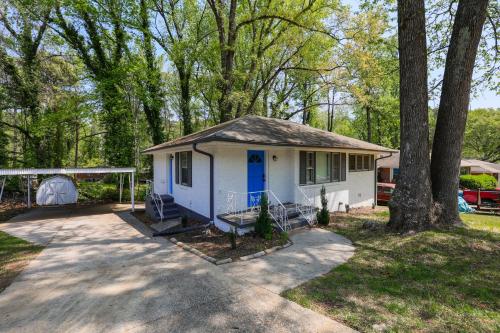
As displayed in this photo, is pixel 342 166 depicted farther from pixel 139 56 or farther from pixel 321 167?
pixel 139 56

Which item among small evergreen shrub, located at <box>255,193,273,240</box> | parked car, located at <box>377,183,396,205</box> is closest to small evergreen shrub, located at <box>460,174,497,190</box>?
parked car, located at <box>377,183,396,205</box>

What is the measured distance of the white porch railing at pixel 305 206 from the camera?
907 cm

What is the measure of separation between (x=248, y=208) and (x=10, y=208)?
1296cm

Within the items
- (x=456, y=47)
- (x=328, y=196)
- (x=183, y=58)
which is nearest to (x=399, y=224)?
(x=328, y=196)

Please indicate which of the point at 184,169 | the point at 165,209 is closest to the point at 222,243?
the point at 184,169

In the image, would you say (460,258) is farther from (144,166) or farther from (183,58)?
(144,166)

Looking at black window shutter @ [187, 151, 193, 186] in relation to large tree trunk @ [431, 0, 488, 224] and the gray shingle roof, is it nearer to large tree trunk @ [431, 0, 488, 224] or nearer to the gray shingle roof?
the gray shingle roof

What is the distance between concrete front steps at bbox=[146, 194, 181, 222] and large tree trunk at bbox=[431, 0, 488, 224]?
9.07 meters

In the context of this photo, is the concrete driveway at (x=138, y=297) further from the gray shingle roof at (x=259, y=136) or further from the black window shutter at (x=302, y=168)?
the black window shutter at (x=302, y=168)

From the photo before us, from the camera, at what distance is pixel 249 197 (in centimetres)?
890

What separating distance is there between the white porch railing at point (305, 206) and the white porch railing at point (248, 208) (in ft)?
3.10

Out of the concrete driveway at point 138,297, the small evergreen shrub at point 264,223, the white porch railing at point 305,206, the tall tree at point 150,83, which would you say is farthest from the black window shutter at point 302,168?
the tall tree at point 150,83

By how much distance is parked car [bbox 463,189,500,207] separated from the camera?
15320 mm

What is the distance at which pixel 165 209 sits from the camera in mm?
10617
